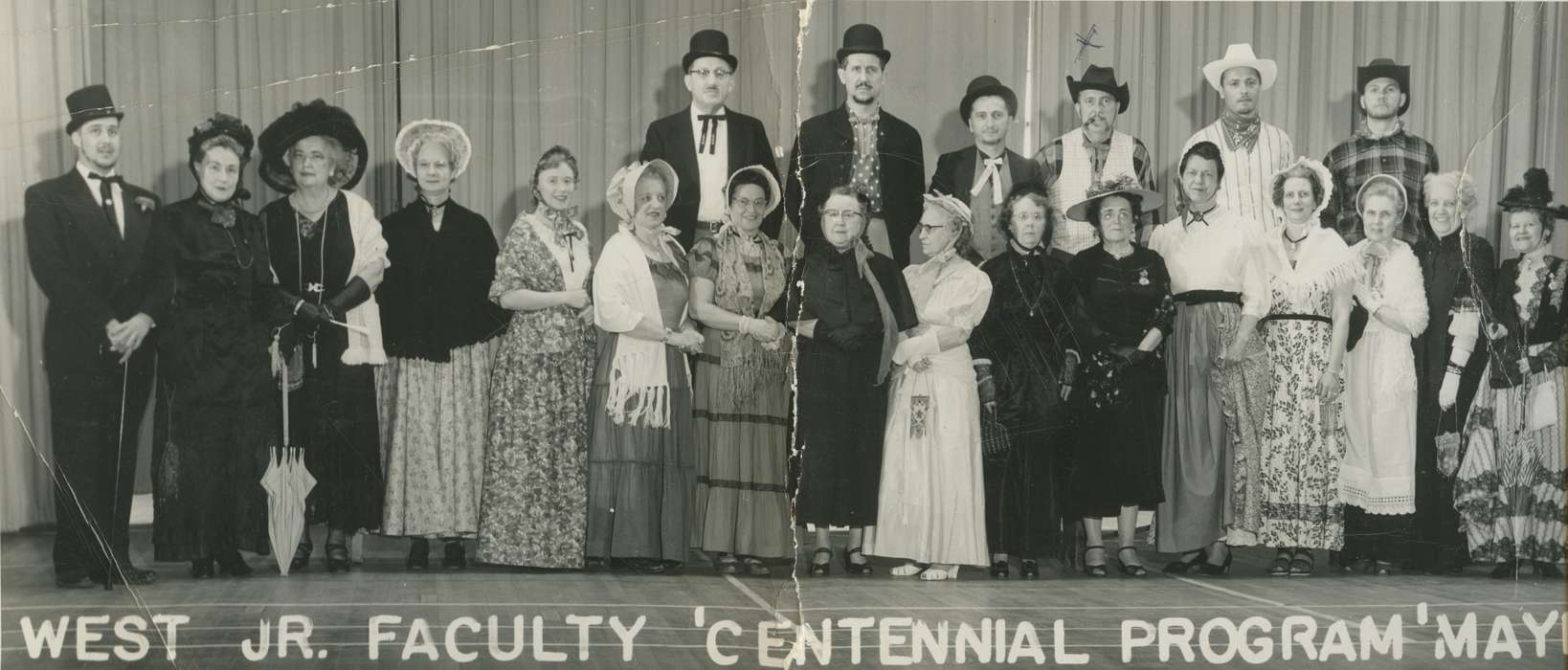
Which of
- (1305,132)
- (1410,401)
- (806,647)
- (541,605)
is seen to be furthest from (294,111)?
(1410,401)

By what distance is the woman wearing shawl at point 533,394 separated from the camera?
11.3 feet

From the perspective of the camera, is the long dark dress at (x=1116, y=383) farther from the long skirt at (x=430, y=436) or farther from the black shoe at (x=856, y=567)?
the long skirt at (x=430, y=436)

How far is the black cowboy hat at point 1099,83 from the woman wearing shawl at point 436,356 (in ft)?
4.90

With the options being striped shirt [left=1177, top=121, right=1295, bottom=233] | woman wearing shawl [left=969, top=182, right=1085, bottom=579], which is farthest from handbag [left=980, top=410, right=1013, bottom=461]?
striped shirt [left=1177, top=121, right=1295, bottom=233]

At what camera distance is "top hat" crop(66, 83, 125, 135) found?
337cm

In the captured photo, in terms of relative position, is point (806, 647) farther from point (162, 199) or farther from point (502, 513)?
point (162, 199)

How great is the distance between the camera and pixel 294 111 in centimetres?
338

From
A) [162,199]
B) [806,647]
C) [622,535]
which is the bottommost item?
[806,647]

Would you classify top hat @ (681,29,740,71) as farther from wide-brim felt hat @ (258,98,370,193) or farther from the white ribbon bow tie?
wide-brim felt hat @ (258,98,370,193)

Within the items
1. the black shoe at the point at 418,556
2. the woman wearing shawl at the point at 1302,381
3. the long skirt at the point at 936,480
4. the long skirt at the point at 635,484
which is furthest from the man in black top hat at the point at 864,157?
the black shoe at the point at 418,556

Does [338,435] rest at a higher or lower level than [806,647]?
higher

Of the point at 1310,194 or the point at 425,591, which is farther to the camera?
the point at 1310,194

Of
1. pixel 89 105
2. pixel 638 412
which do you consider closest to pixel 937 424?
pixel 638 412

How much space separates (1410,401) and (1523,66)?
0.93m
